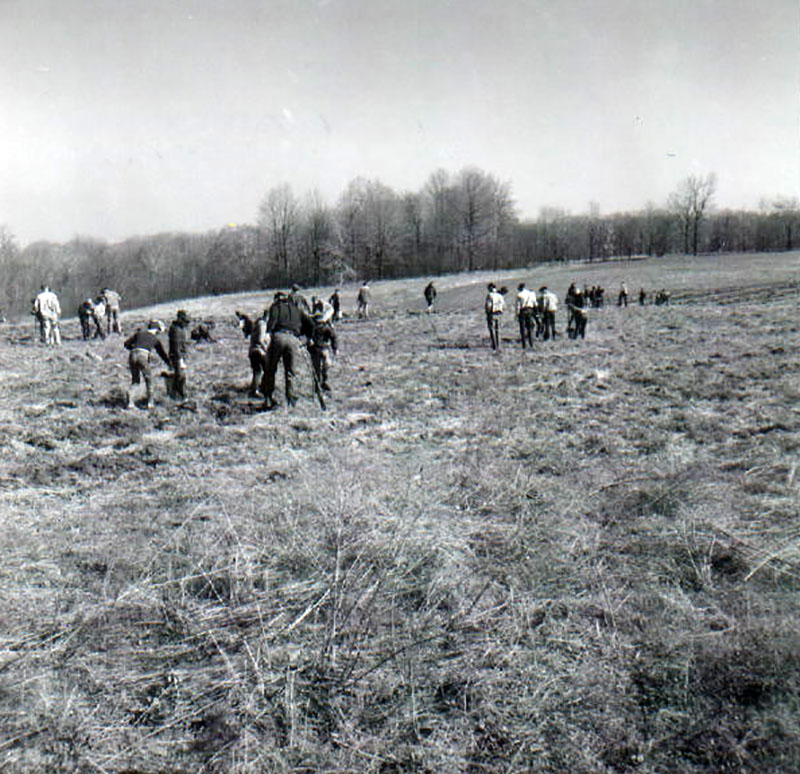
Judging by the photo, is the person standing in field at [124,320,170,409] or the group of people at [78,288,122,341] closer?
the person standing in field at [124,320,170,409]

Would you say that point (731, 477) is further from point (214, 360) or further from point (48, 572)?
point (214, 360)

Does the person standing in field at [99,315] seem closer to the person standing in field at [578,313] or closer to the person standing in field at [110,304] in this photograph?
the person standing in field at [110,304]

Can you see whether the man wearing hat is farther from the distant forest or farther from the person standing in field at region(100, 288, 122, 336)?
the distant forest

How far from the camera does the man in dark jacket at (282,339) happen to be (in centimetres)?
750

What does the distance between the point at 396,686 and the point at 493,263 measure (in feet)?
242

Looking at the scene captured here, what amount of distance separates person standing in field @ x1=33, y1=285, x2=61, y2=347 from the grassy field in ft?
37.6

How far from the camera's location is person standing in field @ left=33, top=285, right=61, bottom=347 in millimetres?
16078

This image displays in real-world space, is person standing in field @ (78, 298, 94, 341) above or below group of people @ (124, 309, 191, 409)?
above

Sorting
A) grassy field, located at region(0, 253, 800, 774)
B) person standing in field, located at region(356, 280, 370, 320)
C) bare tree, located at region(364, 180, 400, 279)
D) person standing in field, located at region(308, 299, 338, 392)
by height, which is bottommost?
grassy field, located at region(0, 253, 800, 774)

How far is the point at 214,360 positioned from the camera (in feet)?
43.5

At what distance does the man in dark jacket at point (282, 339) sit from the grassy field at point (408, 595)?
1.14 metres

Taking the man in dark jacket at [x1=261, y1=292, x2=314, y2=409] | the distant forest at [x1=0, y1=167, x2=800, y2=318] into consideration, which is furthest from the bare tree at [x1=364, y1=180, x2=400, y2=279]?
the man in dark jacket at [x1=261, y1=292, x2=314, y2=409]

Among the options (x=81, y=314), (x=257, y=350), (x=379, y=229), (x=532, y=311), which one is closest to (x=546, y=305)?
(x=532, y=311)

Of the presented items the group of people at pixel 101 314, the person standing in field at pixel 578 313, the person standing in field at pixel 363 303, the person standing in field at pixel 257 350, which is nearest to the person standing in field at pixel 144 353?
the person standing in field at pixel 257 350
